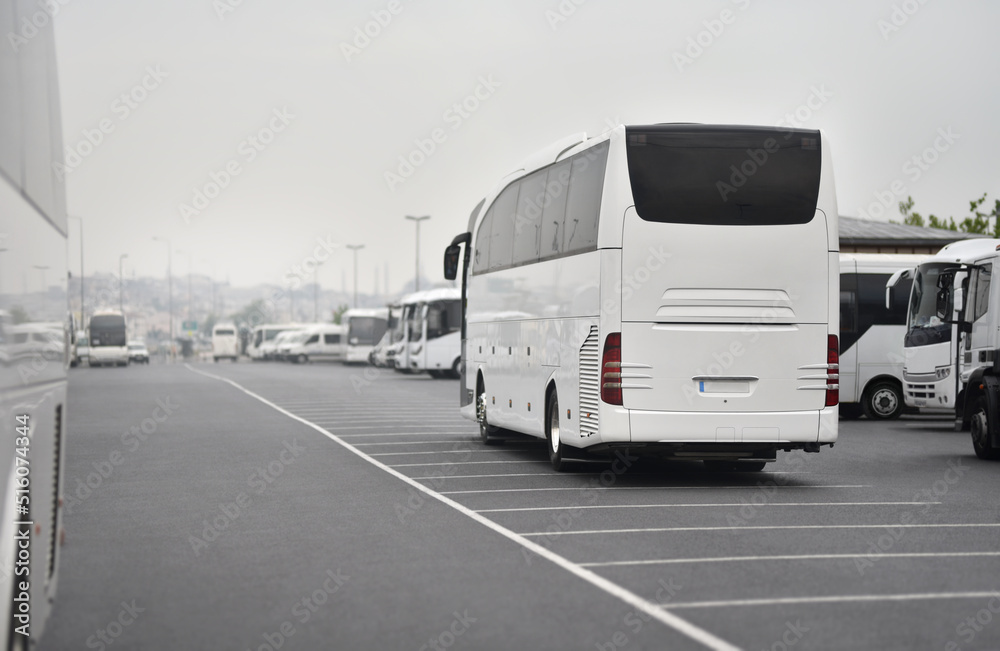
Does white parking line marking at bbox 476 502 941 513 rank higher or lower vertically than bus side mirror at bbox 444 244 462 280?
lower

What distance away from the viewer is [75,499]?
11562 mm

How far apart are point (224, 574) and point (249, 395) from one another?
24.6 meters

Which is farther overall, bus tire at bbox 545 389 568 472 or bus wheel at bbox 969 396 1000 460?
bus wheel at bbox 969 396 1000 460

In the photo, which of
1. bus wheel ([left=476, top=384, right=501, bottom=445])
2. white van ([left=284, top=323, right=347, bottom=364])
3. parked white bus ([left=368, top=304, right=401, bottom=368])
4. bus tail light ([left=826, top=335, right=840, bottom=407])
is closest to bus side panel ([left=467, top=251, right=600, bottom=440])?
bus wheel ([left=476, top=384, right=501, bottom=445])

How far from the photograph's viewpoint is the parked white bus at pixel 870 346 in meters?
25.3

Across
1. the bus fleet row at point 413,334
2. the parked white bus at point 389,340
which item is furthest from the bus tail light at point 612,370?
the parked white bus at point 389,340

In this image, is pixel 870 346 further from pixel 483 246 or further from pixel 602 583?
pixel 602 583

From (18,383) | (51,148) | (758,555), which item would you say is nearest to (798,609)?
(758,555)

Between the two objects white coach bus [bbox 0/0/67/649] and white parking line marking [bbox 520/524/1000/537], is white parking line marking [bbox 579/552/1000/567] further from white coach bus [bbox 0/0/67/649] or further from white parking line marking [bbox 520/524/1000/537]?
white coach bus [bbox 0/0/67/649]

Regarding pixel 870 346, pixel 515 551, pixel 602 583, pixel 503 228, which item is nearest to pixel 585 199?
pixel 503 228

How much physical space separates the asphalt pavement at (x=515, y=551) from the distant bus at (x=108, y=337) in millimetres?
59102

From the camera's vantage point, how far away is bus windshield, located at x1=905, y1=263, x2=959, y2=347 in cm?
1856

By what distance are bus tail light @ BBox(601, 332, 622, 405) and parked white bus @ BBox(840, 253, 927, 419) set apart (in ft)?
46.3

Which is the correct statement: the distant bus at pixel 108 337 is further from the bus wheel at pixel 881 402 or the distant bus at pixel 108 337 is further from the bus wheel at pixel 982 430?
the bus wheel at pixel 982 430
